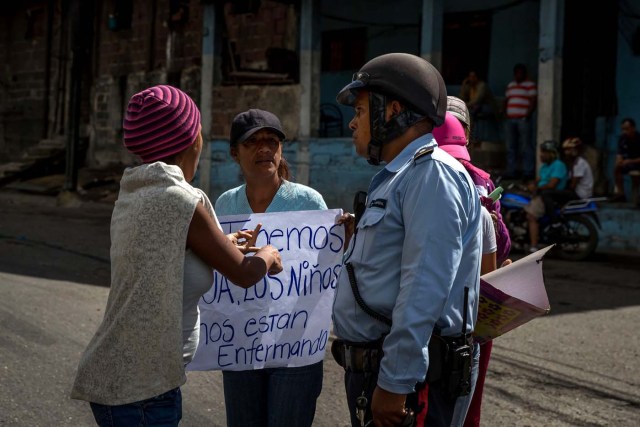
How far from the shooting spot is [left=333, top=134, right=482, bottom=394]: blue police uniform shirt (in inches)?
97.7

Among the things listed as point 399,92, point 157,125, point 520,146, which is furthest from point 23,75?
point 399,92

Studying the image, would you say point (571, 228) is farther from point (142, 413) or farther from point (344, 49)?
point (142, 413)

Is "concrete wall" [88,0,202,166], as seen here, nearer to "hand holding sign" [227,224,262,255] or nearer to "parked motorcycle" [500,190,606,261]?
"parked motorcycle" [500,190,606,261]

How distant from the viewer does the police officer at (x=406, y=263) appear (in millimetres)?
2488

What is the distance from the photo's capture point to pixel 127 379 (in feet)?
8.68

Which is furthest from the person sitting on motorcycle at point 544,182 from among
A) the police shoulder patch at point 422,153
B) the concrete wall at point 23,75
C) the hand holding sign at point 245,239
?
the concrete wall at point 23,75

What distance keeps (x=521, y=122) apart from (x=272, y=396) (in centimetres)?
1283

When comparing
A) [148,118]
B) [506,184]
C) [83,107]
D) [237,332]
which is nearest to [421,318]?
[148,118]

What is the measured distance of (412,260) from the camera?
251 cm

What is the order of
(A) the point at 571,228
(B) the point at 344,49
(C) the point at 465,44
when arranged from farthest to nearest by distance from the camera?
(B) the point at 344,49 < (C) the point at 465,44 < (A) the point at 571,228

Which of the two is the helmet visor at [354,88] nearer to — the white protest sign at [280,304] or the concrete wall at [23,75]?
the white protest sign at [280,304]

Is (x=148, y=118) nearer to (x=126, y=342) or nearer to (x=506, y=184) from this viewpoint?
(x=126, y=342)

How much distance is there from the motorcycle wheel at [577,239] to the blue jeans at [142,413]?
10565mm

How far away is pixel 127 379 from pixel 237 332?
3.17ft
